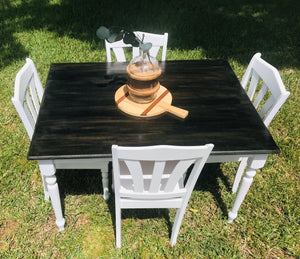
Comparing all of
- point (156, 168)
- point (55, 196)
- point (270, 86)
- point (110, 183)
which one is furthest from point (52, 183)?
point (270, 86)

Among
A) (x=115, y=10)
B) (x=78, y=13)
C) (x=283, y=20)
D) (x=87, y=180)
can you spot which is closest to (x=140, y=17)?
(x=115, y=10)

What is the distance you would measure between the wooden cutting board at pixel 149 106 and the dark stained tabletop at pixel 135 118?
36 millimetres

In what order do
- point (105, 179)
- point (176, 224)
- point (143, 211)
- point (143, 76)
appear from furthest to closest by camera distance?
point (143, 211) < point (105, 179) < point (176, 224) < point (143, 76)

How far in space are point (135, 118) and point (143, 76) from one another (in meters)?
0.27

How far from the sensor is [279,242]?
2.24 meters

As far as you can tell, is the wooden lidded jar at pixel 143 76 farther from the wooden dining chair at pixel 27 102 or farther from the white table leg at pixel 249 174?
the white table leg at pixel 249 174

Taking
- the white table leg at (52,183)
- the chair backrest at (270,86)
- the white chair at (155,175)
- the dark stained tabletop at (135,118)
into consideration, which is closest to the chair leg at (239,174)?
the chair backrest at (270,86)

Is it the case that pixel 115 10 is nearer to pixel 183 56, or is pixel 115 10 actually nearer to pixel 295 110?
pixel 183 56

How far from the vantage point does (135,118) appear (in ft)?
6.11

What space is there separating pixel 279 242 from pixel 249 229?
0.76ft

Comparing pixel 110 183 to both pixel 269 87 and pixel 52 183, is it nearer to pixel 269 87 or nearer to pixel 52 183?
pixel 52 183

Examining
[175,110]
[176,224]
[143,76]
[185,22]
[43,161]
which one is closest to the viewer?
[43,161]

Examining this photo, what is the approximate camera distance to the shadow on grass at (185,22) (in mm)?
4520

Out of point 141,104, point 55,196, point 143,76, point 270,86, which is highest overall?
point 143,76
